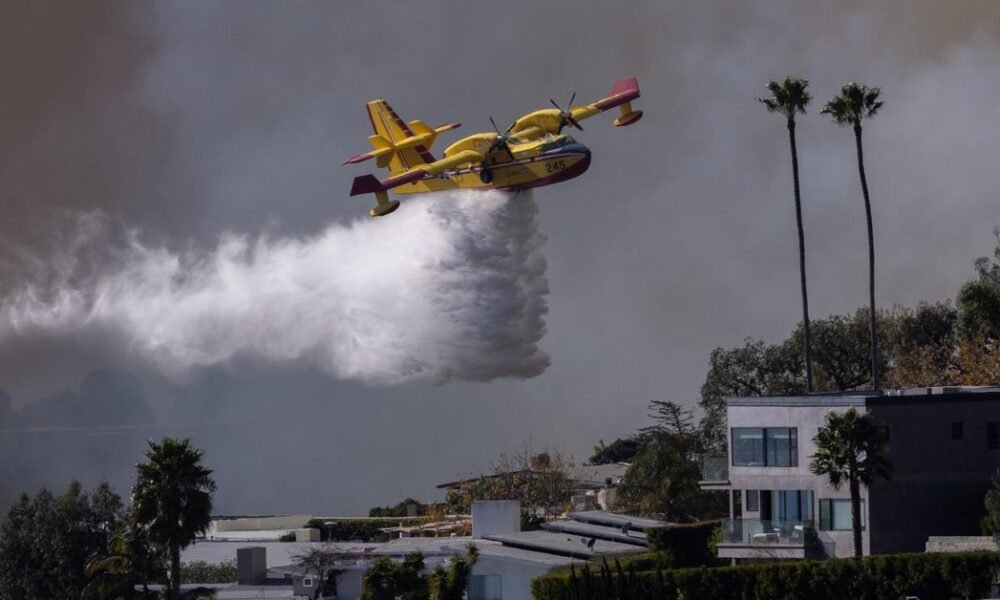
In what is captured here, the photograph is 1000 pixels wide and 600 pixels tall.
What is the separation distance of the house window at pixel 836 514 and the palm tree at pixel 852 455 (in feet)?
4.77

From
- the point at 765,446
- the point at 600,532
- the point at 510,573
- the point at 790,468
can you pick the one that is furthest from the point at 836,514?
the point at 510,573

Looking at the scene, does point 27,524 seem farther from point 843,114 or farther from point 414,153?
point 843,114

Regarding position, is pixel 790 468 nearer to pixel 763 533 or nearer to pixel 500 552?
pixel 763 533

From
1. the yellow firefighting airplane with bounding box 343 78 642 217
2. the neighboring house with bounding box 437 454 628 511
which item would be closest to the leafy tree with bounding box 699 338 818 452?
the neighboring house with bounding box 437 454 628 511

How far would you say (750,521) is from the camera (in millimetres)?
61156

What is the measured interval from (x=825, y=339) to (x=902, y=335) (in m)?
4.67

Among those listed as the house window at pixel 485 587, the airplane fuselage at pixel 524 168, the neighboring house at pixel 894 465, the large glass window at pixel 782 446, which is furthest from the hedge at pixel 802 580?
the airplane fuselage at pixel 524 168

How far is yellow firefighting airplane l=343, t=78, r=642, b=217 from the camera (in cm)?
7519

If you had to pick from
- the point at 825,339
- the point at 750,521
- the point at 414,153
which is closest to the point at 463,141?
the point at 414,153

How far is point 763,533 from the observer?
61062 mm

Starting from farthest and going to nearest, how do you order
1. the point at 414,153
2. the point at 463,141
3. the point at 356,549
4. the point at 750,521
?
the point at 414,153 → the point at 463,141 → the point at 356,549 → the point at 750,521

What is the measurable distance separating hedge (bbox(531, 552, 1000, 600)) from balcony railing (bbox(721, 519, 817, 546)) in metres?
4.74

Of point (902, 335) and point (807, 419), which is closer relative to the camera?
point (807, 419)

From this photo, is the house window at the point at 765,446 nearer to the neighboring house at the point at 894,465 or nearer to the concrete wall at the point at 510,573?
the neighboring house at the point at 894,465
